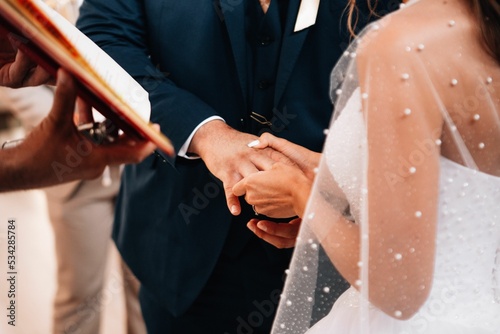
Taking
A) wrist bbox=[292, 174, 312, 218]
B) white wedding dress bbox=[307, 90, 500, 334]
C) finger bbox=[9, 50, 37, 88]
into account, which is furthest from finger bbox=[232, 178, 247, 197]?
finger bbox=[9, 50, 37, 88]

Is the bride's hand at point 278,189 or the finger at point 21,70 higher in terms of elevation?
the finger at point 21,70

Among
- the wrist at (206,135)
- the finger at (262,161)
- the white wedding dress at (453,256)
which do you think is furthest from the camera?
the wrist at (206,135)

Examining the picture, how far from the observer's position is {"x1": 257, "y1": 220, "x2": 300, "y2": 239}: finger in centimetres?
145

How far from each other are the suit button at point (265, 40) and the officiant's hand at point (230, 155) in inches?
8.4

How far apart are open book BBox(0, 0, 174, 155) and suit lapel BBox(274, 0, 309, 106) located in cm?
48

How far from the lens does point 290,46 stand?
60.8 inches

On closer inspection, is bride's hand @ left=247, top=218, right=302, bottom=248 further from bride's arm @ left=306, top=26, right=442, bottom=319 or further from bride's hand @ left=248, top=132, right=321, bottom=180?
bride's arm @ left=306, top=26, right=442, bottom=319

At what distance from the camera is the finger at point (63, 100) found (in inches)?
39.8

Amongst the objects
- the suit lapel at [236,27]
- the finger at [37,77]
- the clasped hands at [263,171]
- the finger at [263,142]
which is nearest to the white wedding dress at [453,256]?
the clasped hands at [263,171]

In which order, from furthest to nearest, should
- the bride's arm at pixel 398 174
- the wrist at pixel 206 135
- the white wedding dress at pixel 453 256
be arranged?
the wrist at pixel 206 135
the white wedding dress at pixel 453 256
the bride's arm at pixel 398 174

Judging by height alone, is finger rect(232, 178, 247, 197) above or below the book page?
below

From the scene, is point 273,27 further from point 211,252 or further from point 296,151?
point 211,252

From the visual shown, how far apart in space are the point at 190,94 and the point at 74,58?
2.03 ft

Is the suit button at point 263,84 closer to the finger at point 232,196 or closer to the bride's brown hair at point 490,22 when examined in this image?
the finger at point 232,196
